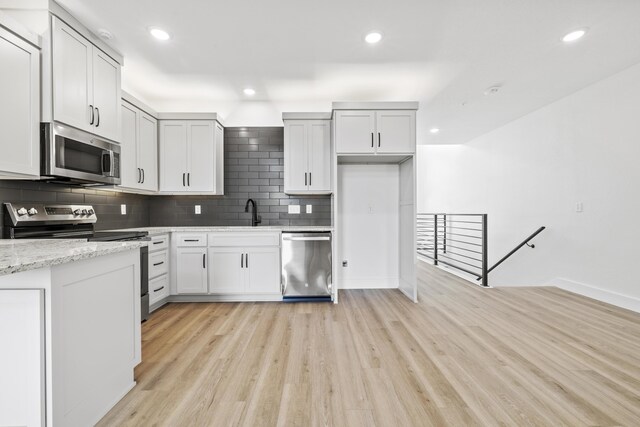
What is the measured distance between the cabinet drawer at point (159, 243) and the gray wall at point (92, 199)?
0.58 metres

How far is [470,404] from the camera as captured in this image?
61.8 inches

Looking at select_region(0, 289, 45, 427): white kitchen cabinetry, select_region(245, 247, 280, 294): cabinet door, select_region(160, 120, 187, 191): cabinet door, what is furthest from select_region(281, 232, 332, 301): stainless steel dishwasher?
select_region(0, 289, 45, 427): white kitchen cabinetry

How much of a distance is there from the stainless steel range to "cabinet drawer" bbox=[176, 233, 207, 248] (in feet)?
1.61

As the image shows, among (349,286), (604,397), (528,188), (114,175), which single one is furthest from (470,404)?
(528,188)

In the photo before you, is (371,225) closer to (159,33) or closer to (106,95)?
(159,33)

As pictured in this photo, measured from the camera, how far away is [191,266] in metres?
3.33

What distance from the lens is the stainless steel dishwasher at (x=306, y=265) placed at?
132 inches

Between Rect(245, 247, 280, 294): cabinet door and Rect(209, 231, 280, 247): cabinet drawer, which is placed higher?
Rect(209, 231, 280, 247): cabinet drawer

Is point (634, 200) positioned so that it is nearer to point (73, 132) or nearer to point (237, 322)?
point (237, 322)

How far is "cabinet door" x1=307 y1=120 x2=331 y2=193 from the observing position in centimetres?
364

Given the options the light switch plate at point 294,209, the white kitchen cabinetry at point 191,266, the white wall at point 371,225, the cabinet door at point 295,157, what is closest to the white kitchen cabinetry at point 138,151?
the white kitchen cabinetry at point 191,266

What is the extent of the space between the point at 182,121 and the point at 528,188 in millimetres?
5392

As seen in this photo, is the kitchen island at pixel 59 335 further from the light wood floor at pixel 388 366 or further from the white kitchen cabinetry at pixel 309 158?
the white kitchen cabinetry at pixel 309 158

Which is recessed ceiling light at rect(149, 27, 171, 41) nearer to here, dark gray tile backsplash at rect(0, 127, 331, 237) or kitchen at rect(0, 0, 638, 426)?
kitchen at rect(0, 0, 638, 426)
